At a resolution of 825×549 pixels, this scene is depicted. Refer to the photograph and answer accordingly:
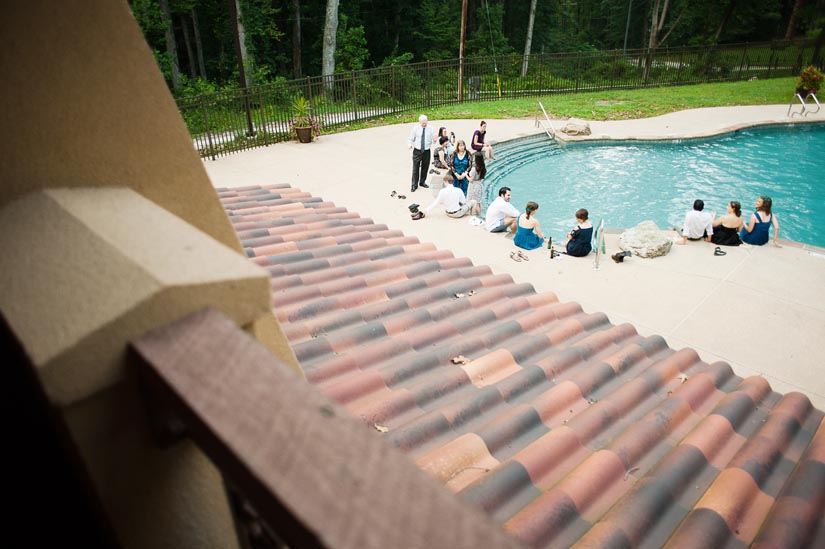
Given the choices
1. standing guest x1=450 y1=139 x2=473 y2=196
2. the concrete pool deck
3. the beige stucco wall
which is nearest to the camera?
the beige stucco wall

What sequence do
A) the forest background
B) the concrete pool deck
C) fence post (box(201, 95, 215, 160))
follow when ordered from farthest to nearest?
the forest background < fence post (box(201, 95, 215, 160)) < the concrete pool deck

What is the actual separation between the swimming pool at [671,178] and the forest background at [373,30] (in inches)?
634

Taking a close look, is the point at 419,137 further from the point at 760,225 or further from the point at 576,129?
the point at 576,129

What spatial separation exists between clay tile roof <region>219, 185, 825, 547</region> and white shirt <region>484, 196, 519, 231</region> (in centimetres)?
541

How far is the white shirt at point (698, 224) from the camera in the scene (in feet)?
34.4

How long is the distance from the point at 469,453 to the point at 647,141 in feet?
65.4

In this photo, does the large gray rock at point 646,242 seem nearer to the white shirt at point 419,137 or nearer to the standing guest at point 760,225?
the standing guest at point 760,225

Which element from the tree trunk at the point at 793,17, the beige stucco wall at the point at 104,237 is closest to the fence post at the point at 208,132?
the beige stucco wall at the point at 104,237

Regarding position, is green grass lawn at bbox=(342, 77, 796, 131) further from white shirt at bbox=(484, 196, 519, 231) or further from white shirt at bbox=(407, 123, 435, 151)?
white shirt at bbox=(484, 196, 519, 231)

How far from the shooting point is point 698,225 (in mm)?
10500

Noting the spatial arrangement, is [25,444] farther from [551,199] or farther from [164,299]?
[551,199]

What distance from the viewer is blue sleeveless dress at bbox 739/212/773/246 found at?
33.6 ft

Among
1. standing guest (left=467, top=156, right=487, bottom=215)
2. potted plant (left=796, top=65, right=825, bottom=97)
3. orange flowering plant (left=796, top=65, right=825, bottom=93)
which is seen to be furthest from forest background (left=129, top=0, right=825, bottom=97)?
standing guest (left=467, top=156, right=487, bottom=215)

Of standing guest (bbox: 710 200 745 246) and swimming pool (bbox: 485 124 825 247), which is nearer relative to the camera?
standing guest (bbox: 710 200 745 246)
